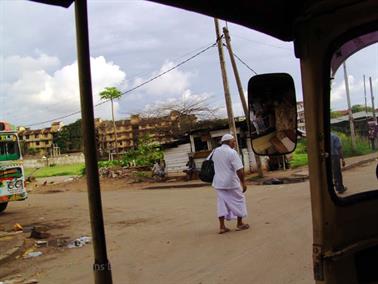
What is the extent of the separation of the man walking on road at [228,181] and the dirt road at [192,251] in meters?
0.44

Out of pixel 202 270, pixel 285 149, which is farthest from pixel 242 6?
pixel 202 270

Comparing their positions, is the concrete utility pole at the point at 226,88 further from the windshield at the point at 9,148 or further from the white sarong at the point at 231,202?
the white sarong at the point at 231,202

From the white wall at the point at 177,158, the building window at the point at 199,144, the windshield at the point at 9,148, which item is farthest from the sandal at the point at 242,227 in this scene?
the white wall at the point at 177,158

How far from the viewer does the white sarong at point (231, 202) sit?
345 inches

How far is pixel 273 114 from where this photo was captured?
7.66 ft

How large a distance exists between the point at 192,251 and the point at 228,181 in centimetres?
169

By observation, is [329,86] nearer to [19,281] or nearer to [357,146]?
[357,146]

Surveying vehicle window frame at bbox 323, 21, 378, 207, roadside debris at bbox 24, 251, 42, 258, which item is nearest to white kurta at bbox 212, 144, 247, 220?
roadside debris at bbox 24, 251, 42, 258

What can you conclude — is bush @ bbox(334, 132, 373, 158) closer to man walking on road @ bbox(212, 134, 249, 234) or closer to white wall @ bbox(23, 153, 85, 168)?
man walking on road @ bbox(212, 134, 249, 234)

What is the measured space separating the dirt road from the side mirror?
350 centimetres

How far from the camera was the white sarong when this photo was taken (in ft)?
28.7

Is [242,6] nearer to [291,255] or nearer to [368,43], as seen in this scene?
[368,43]

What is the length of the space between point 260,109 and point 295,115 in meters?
0.17

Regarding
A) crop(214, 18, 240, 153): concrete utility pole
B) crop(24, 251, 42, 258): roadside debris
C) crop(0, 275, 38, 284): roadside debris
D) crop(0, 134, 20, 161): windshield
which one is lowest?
crop(24, 251, 42, 258): roadside debris
